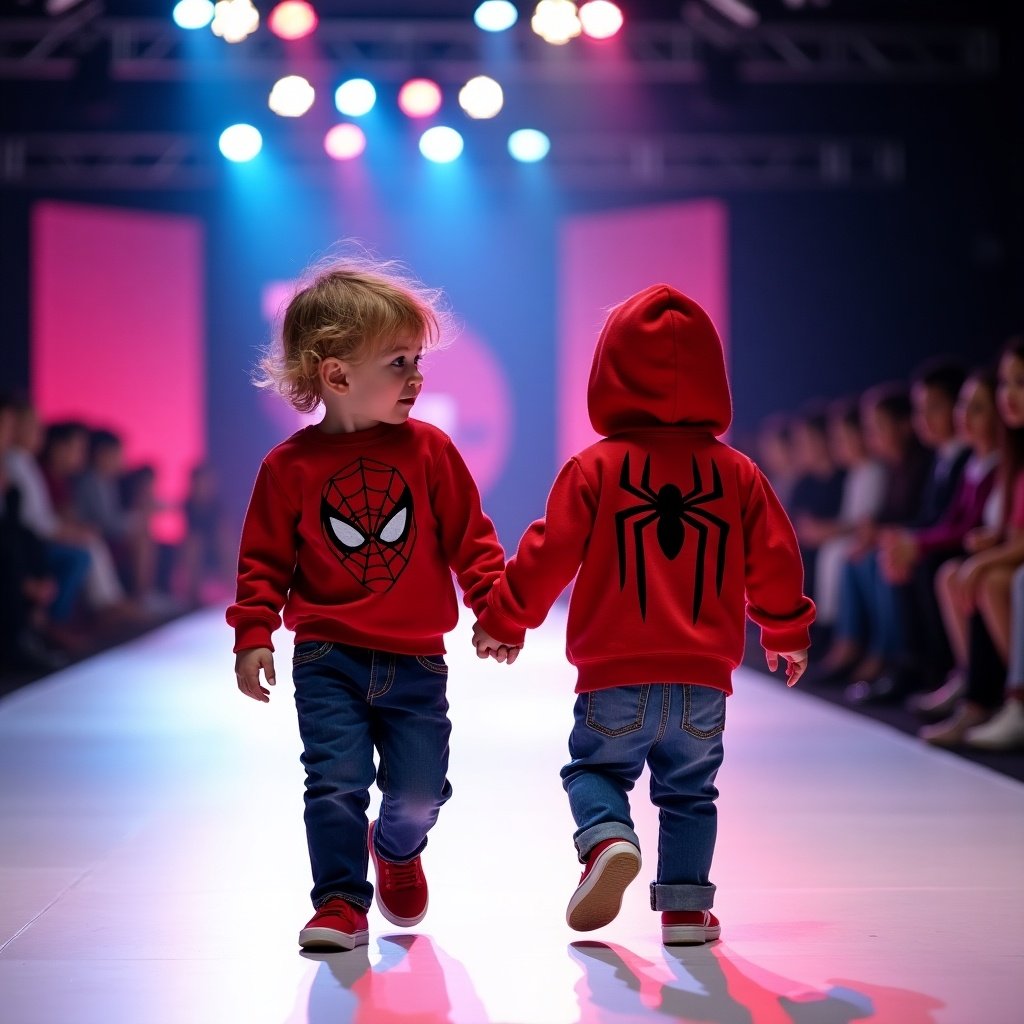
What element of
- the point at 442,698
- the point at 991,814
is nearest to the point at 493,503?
the point at 991,814

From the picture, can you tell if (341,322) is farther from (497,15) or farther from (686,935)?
(497,15)

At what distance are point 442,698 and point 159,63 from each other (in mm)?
7095

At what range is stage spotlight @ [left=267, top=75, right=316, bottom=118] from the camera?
787cm

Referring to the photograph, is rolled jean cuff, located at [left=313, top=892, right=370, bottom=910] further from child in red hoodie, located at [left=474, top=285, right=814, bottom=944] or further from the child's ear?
the child's ear

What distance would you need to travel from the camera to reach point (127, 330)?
12742 mm

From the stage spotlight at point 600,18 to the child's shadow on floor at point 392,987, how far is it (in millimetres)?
5988

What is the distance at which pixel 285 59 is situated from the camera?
811cm

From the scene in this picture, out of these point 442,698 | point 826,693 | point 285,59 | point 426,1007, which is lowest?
point 826,693

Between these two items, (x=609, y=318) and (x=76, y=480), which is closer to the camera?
(x=609, y=318)

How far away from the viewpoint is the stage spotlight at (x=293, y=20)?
7281 mm

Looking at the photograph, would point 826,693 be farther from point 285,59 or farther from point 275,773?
point 285,59

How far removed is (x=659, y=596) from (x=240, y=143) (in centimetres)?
693

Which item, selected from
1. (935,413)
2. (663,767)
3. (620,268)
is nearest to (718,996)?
(663,767)

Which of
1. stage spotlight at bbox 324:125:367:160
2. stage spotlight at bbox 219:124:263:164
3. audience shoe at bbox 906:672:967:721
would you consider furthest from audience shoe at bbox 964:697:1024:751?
stage spotlight at bbox 219:124:263:164
